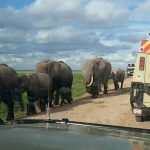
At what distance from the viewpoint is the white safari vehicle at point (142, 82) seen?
14289mm

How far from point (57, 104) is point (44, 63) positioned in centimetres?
213

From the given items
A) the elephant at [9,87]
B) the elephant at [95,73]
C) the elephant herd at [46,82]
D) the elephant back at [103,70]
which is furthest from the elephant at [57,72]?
the elephant at [9,87]

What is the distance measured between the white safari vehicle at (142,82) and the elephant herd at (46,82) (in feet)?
8.72

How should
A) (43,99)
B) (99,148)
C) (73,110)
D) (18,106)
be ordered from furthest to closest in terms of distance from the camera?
(18,106) → (43,99) → (73,110) → (99,148)

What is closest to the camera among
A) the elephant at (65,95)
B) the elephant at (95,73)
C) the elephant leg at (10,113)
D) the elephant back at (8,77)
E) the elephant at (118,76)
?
the elephant leg at (10,113)

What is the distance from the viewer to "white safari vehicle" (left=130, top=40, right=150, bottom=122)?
1429 centimetres

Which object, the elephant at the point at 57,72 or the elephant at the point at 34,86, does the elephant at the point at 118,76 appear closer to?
the elephant at the point at 57,72

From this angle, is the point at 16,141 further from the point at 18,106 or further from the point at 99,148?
the point at 18,106

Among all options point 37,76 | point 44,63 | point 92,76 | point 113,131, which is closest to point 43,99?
point 37,76

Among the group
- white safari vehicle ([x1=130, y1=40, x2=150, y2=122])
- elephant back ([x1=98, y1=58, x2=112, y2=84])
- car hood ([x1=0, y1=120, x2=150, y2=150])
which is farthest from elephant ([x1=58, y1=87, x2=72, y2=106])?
car hood ([x1=0, y1=120, x2=150, y2=150])

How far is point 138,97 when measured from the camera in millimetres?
14750

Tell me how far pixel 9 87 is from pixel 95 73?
8.04 meters

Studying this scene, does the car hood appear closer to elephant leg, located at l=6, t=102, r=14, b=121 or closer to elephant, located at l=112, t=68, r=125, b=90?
elephant leg, located at l=6, t=102, r=14, b=121

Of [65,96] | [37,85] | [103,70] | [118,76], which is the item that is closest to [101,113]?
[37,85]
